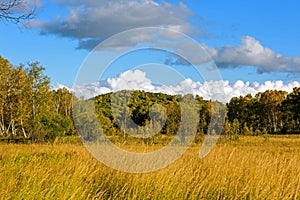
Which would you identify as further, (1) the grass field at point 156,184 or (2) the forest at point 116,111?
(2) the forest at point 116,111

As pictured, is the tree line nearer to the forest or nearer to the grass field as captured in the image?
the forest

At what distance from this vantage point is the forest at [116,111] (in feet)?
34.2

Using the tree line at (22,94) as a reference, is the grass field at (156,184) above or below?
below

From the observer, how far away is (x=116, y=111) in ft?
27.9

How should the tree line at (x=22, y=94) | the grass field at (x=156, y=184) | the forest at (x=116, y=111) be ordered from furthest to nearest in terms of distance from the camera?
1. the tree line at (x=22, y=94)
2. the forest at (x=116, y=111)
3. the grass field at (x=156, y=184)

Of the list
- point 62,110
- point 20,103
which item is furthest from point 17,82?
point 62,110

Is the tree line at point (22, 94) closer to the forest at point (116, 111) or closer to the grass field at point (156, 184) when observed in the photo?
the forest at point (116, 111)

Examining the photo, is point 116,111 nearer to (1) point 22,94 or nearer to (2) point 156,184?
(2) point 156,184

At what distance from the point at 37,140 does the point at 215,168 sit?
29158mm

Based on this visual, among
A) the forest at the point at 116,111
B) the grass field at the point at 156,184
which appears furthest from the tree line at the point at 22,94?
the grass field at the point at 156,184

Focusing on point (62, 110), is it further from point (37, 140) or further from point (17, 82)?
point (37, 140)

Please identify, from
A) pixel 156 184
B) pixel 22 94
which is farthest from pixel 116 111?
pixel 22 94

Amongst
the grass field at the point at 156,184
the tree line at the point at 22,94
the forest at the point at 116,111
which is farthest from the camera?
the tree line at the point at 22,94

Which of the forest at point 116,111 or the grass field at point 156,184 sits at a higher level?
the forest at point 116,111
